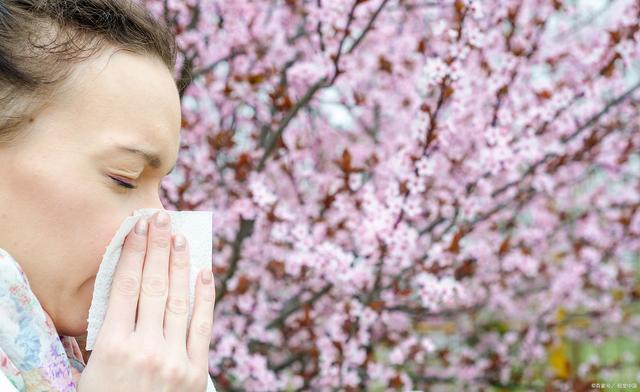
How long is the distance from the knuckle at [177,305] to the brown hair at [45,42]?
363 millimetres

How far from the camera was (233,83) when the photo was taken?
9.93 ft

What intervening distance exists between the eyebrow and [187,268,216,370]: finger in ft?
0.79

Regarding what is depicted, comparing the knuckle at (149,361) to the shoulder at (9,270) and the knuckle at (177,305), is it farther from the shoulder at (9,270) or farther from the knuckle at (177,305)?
the shoulder at (9,270)

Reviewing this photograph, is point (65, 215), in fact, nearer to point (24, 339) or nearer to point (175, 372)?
point (24, 339)

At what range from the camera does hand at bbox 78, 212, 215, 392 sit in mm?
932

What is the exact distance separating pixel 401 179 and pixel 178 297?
1.55 metres

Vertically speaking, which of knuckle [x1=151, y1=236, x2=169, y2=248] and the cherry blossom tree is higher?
the cherry blossom tree

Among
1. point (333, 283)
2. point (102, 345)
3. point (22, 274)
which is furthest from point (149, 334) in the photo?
point (333, 283)

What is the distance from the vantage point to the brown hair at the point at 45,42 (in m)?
0.96

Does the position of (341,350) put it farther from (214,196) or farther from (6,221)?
(6,221)

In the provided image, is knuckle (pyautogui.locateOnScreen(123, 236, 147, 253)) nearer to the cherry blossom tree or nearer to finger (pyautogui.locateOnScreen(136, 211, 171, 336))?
finger (pyautogui.locateOnScreen(136, 211, 171, 336))

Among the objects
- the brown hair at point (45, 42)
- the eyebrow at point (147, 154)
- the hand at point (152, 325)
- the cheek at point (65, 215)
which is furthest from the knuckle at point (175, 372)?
the brown hair at point (45, 42)

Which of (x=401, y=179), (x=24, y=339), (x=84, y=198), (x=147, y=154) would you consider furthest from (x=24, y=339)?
(x=401, y=179)

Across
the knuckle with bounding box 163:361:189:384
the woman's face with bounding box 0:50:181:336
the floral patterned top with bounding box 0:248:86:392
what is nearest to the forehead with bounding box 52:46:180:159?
the woman's face with bounding box 0:50:181:336
